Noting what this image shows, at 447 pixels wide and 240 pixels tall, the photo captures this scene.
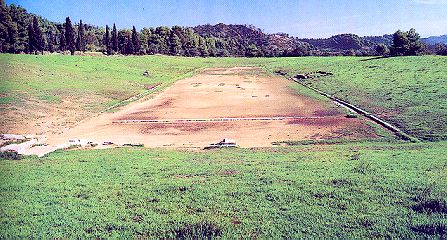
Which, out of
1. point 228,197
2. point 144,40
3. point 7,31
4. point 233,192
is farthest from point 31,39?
point 228,197

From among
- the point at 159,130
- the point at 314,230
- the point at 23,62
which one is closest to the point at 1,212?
the point at 314,230

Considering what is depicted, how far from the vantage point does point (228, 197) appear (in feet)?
30.7

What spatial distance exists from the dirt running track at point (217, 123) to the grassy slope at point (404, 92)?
2.70 meters

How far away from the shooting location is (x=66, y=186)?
1034 centimetres

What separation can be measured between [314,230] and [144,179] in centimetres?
553

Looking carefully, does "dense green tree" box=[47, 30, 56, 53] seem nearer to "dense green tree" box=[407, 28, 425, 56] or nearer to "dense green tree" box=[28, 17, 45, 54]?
"dense green tree" box=[28, 17, 45, 54]

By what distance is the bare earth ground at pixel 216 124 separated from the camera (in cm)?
2047

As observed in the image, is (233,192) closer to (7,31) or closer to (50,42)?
(7,31)

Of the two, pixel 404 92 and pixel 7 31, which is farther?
pixel 7 31

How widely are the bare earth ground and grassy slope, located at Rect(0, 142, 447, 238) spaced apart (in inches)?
250

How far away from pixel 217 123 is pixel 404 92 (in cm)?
1744

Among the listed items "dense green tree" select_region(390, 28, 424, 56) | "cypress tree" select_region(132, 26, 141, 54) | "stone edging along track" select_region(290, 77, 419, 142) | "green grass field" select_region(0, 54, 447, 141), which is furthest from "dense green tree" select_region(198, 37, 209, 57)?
"stone edging along track" select_region(290, 77, 419, 142)

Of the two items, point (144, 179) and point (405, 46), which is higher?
point (405, 46)

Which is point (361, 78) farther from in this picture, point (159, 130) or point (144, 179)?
point (144, 179)
